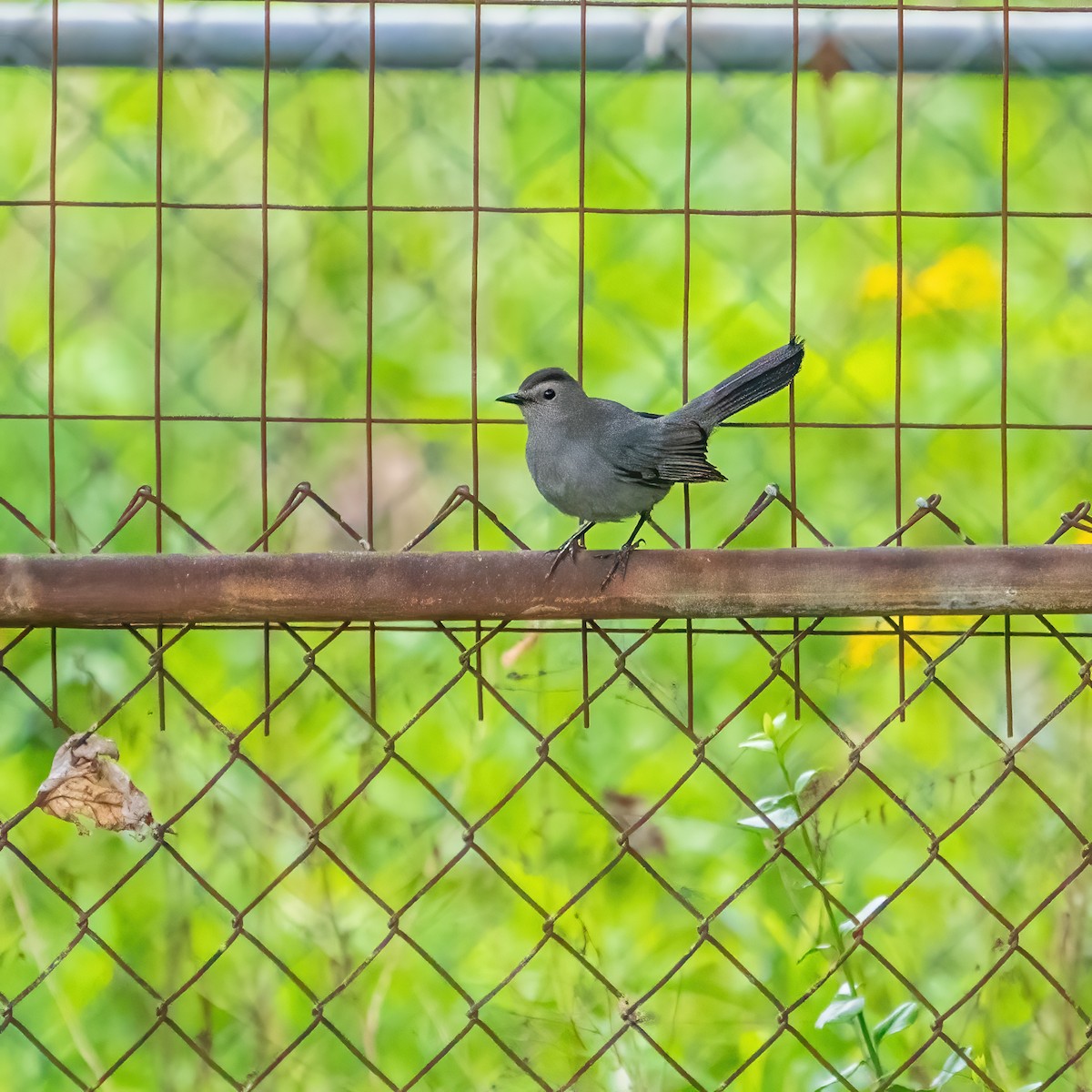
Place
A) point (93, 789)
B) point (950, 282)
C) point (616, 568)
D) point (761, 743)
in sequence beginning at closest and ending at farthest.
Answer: point (616, 568)
point (93, 789)
point (761, 743)
point (950, 282)

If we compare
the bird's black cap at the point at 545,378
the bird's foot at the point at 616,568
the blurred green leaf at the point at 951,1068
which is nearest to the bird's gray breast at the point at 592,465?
the bird's black cap at the point at 545,378

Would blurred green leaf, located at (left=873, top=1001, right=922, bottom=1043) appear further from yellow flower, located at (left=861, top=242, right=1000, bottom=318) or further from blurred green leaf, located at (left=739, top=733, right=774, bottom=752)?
yellow flower, located at (left=861, top=242, right=1000, bottom=318)

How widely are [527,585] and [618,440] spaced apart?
613 mm

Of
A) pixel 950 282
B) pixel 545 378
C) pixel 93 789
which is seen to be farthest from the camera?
pixel 950 282

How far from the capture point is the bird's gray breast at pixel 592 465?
7.06ft

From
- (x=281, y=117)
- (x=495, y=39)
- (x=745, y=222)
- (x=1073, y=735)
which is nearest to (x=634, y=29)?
(x=495, y=39)

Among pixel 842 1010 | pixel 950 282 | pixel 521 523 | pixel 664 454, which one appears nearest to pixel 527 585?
pixel 664 454

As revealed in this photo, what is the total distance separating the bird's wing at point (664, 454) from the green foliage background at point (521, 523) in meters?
0.39

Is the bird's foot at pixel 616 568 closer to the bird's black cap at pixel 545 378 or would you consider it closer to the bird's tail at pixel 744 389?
the bird's tail at pixel 744 389

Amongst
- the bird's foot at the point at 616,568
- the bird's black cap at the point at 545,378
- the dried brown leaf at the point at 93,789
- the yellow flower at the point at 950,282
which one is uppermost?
the bird's black cap at the point at 545,378

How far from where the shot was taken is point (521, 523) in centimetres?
273

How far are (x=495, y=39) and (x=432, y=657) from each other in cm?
107

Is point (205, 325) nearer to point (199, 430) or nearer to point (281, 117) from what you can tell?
point (199, 430)

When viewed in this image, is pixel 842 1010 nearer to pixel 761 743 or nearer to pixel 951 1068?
pixel 951 1068
